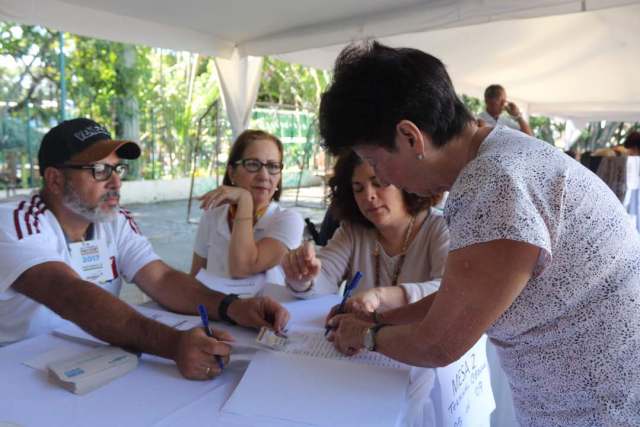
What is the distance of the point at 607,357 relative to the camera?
1.04 m

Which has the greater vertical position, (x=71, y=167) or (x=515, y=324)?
(x=71, y=167)

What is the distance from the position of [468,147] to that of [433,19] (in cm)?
344

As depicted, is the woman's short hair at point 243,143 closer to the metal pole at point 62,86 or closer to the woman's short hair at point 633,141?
the woman's short hair at point 633,141

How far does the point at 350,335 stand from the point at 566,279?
1.63 ft

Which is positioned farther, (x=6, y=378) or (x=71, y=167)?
(x=71, y=167)

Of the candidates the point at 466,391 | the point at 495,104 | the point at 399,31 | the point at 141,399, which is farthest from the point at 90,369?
the point at 495,104

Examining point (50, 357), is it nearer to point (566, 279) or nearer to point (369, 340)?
point (369, 340)

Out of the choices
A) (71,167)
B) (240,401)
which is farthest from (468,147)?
(71,167)

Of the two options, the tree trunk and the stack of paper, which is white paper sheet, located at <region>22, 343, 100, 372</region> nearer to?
the stack of paper

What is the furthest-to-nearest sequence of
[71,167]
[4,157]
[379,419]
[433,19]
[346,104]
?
[4,157]
[433,19]
[71,167]
[346,104]
[379,419]

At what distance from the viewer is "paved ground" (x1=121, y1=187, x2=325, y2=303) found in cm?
627

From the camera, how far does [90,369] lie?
118cm

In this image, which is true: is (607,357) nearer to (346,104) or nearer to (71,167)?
(346,104)

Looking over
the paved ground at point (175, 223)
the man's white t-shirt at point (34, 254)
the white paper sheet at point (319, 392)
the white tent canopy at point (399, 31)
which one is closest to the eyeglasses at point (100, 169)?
the man's white t-shirt at point (34, 254)
